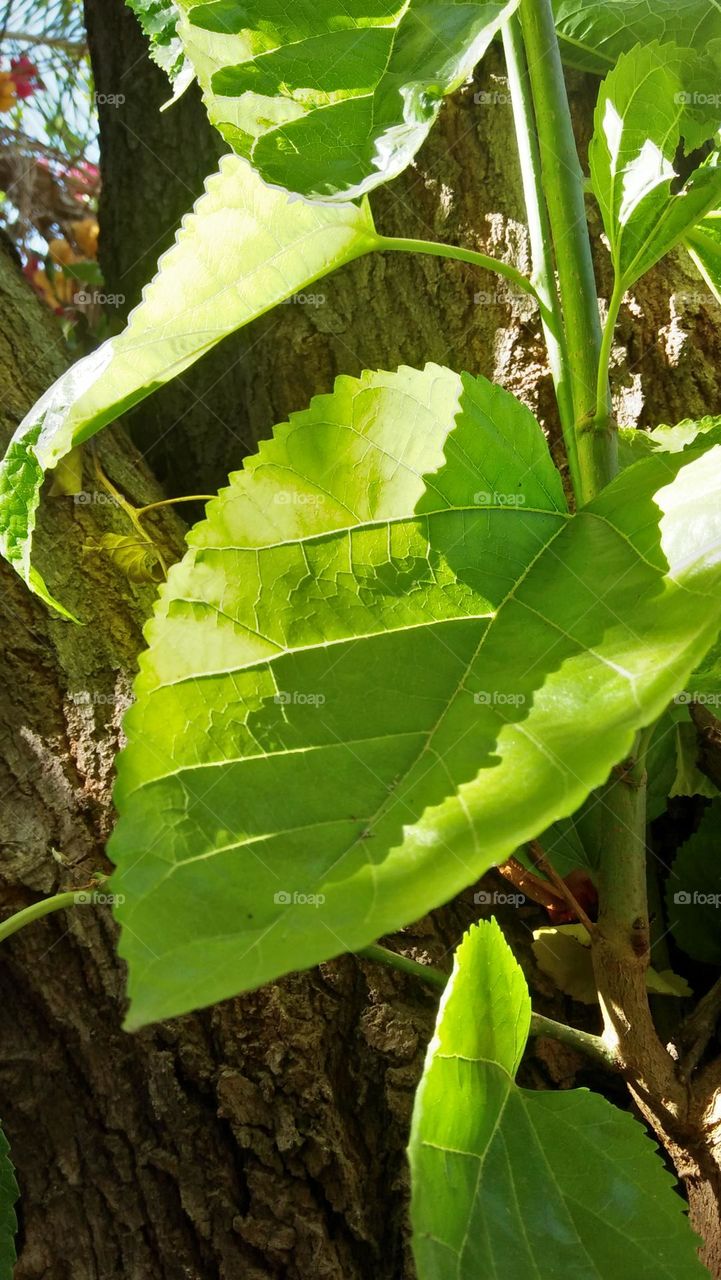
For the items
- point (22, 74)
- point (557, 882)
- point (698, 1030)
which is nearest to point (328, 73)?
point (557, 882)

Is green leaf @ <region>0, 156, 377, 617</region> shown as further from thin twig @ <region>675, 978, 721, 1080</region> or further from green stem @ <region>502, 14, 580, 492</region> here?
thin twig @ <region>675, 978, 721, 1080</region>

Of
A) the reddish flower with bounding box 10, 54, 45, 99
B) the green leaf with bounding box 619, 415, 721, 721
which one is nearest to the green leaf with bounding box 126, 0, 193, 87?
the green leaf with bounding box 619, 415, 721, 721

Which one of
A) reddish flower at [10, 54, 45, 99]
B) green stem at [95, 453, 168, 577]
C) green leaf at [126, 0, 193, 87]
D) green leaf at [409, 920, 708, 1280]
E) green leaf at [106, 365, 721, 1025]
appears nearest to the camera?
green leaf at [106, 365, 721, 1025]

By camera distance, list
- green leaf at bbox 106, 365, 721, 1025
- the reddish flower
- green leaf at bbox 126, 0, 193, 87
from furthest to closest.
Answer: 1. the reddish flower
2. green leaf at bbox 126, 0, 193, 87
3. green leaf at bbox 106, 365, 721, 1025

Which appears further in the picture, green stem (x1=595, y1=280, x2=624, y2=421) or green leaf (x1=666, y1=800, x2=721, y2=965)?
green leaf (x1=666, y1=800, x2=721, y2=965)

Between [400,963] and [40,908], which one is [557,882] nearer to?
[400,963]

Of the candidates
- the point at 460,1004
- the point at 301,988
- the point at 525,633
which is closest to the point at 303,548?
the point at 525,633

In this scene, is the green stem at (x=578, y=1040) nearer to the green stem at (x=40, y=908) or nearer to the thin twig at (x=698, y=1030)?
the thin twig at (x=698, y=1030)

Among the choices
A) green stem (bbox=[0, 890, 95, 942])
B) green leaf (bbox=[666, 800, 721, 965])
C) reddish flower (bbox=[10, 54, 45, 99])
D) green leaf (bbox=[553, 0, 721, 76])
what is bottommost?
green leaf (bbox=[666, 800, 721, 965])
